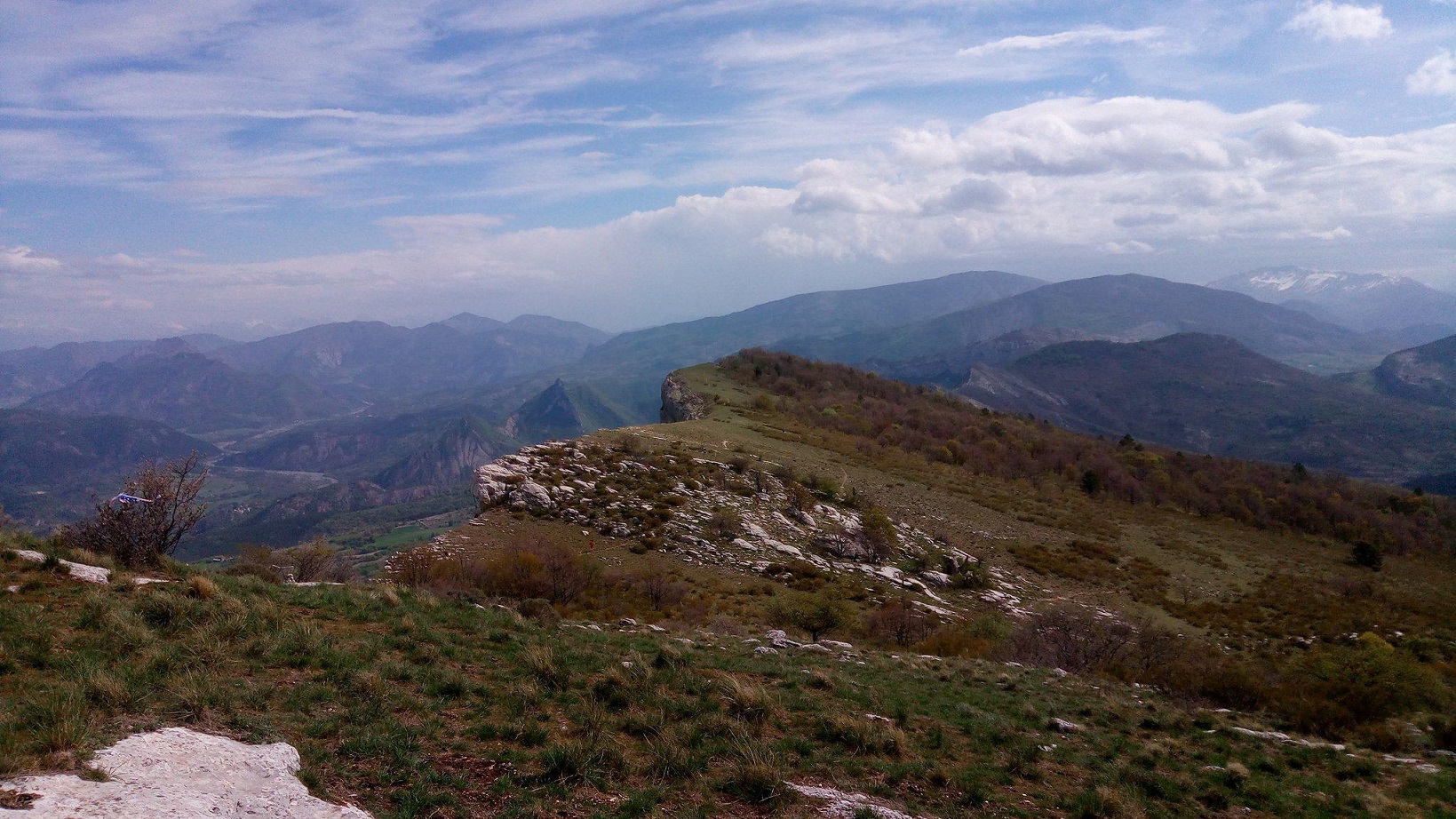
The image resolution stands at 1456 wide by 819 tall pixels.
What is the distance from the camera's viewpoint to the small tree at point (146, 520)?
1436 centimetres

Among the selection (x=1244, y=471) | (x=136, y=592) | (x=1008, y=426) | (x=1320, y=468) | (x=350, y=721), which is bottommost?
(x=1320, y=468)

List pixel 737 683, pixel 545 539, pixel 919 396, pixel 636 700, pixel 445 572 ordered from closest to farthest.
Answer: pixel 636 700 → pixel 737 683 → pixel 445 572 → pixel 545 539 → pixel 919 396

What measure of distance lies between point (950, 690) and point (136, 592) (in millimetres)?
16125

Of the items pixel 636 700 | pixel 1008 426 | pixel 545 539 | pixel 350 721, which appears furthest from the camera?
pixel 1008 426

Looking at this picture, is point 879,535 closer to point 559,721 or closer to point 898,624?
point 898,624

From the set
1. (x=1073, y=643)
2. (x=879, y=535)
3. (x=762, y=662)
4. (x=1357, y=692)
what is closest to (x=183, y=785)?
(x=762, y=662)

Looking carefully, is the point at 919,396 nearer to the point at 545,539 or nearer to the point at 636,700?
the point at 545,539

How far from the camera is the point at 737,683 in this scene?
10.5 meters

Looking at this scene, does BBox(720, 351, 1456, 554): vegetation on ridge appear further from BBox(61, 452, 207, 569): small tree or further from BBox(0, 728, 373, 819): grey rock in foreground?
BBox(0, 728, 373, 819): grey rock in foreground

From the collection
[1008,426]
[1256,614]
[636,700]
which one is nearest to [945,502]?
[1256,614]

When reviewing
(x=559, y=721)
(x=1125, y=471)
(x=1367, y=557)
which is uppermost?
(x=559, y=721)

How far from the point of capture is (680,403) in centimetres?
7150

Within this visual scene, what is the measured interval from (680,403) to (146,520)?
57.3 meters

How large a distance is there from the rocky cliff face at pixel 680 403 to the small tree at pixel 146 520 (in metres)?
46.6
